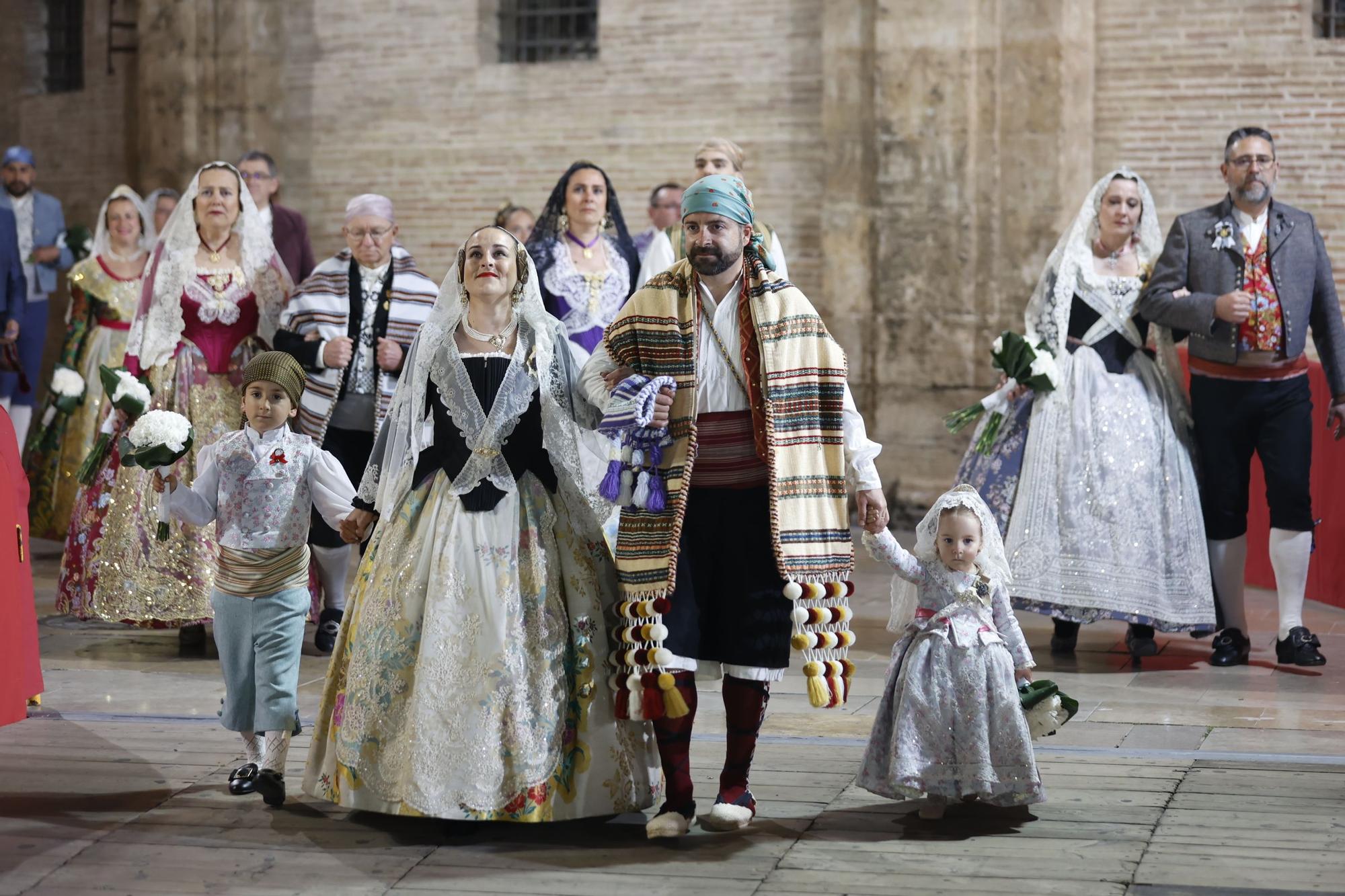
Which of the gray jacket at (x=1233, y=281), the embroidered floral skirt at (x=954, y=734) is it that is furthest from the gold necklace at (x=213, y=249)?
the embroidered floral skirt at (x=954, y=734)

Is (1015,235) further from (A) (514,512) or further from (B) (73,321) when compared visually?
(A) (514,512)

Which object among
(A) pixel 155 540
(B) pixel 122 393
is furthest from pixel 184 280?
(B) pixel 122 393

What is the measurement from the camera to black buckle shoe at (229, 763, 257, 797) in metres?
4.84

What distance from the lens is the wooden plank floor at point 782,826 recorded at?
162 inches

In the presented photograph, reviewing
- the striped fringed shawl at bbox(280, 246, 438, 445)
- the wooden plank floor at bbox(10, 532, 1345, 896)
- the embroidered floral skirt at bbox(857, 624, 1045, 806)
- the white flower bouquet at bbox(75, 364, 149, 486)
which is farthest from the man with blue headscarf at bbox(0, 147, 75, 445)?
the embroidered floral skirt at bbox(857, 624, 1045, 806)

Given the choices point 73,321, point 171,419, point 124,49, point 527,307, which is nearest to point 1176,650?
point 527,307

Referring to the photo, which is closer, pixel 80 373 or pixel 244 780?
pixel 244 780

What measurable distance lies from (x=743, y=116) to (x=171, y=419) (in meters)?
6.47

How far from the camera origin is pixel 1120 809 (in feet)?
15.2

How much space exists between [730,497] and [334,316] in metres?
2.79

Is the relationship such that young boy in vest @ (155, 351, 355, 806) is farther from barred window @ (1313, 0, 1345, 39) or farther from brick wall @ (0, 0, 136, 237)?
brick wall @ (0, 0, 136, 237)

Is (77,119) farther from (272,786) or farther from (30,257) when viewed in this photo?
(272,786)

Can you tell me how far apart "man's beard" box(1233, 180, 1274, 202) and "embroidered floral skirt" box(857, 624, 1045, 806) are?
2.82 metres

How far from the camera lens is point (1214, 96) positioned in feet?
32.3
